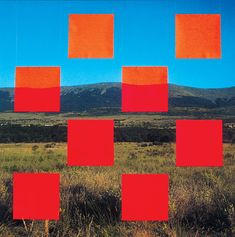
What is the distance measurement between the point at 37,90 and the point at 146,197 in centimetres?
170

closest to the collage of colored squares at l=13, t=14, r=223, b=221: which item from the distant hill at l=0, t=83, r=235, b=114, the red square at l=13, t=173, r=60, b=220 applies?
the red square at l=13, t=173, r=60, b=220

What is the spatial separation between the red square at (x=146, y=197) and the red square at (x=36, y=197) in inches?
31.7

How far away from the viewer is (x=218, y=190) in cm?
764

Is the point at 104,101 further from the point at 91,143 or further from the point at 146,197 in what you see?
the point at 91,143

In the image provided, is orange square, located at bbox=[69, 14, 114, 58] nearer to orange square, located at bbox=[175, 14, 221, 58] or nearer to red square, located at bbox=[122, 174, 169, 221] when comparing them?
orange square, located at bbox=[175, 14, 221, 58]

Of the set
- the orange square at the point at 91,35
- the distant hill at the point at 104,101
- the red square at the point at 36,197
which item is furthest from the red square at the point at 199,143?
the distant hill at the point at 104,101

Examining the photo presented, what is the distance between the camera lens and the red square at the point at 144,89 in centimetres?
502

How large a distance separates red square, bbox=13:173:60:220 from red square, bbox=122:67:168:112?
4.06ft

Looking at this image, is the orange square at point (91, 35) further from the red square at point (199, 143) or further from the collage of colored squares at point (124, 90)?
the red square at point (199, 143)

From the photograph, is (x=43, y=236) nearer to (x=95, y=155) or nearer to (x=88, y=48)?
(x=95, y=155)

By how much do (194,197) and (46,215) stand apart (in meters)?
2.53

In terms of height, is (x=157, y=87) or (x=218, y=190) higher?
(x=157, y=87)

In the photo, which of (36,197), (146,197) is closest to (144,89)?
(146,197)

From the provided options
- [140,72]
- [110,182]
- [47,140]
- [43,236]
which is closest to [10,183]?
[110,182]
